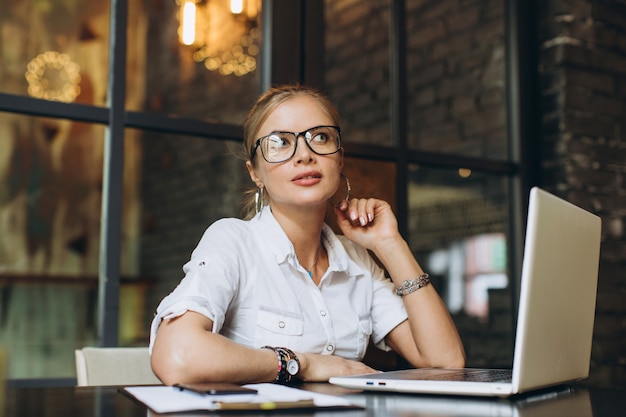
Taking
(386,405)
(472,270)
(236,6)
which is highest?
(236,6)

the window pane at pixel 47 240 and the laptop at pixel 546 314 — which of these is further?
the window pane at pixel 47 240

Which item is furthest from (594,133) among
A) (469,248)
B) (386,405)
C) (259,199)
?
(386,405)

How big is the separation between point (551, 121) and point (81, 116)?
6.08ft

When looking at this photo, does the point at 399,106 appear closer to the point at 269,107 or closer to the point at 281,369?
the point at 269,107

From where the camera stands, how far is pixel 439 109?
3.37 metres

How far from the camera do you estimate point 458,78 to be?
3.33 metres

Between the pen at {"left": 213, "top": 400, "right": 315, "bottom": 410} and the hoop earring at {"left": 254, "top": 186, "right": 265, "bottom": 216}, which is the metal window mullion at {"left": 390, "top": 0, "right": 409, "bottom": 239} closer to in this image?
the hoop earring at {"left": 254, "top": 186, "right": 265, "bottom": 216}

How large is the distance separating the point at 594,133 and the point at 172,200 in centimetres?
262

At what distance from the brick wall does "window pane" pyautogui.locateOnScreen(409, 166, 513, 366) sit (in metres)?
0.30

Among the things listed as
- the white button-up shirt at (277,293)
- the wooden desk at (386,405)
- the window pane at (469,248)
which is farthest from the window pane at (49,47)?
the wooden desk at (386,405)

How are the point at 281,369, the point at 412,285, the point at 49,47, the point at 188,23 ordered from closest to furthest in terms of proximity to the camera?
the point at 281,369, the point at 412,285, the point at 188,23, the point at 49,47

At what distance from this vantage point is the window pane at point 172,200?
14.3 feet

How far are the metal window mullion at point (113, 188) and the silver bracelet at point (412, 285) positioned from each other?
84cm

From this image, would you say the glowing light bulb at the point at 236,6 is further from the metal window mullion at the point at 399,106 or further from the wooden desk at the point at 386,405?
the wooden desk at the point at 386,405
